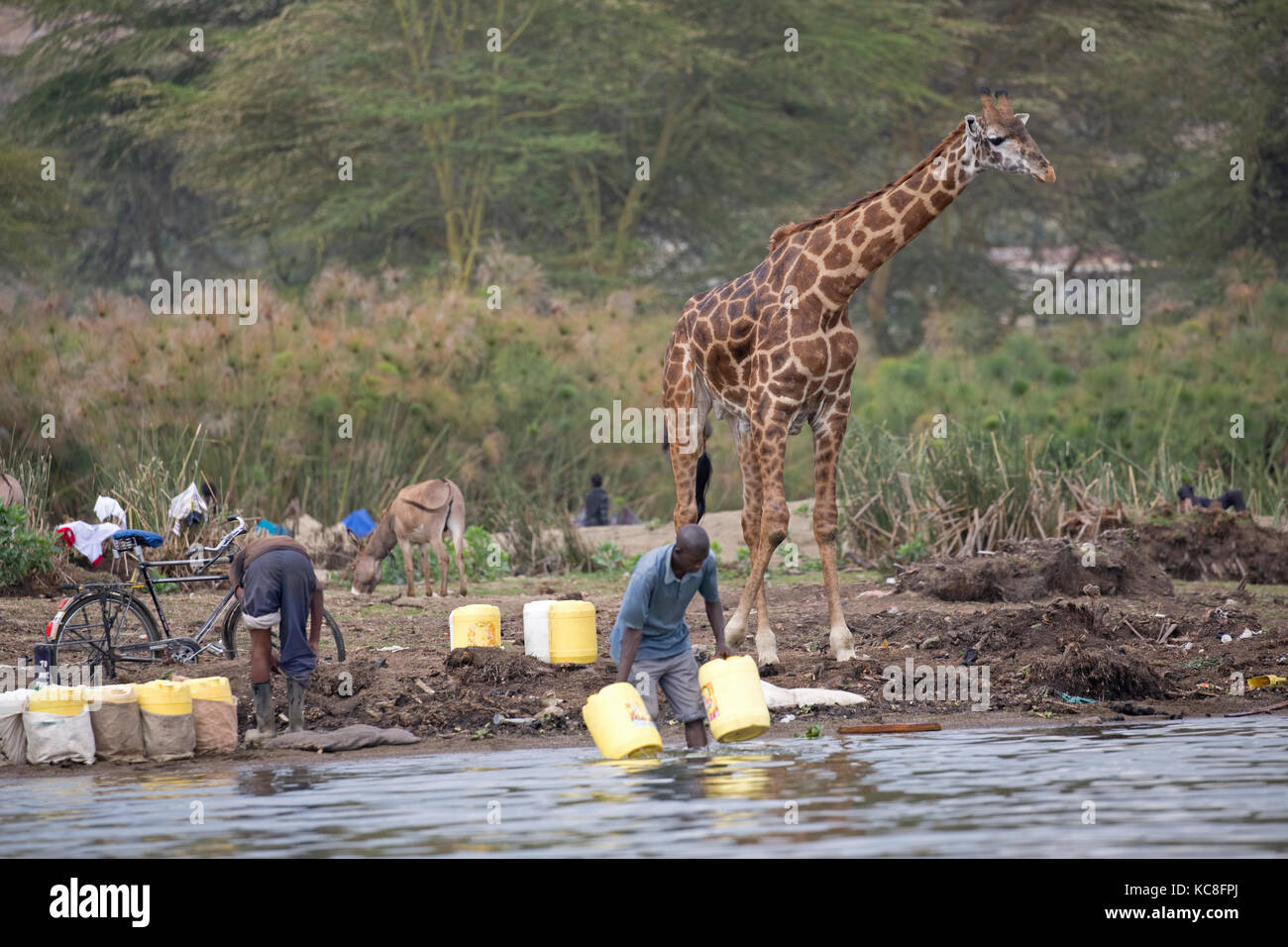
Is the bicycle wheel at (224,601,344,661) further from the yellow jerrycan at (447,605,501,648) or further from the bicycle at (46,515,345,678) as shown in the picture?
the yellow jerrycan at (447,605,501,648)

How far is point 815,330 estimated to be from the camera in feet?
42.8

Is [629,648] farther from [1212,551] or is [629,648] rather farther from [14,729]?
[1212,551]

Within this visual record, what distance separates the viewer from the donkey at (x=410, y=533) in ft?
58.7

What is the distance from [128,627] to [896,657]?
5.44 meters

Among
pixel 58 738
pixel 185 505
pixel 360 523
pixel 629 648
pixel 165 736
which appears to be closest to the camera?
pixel 629 648

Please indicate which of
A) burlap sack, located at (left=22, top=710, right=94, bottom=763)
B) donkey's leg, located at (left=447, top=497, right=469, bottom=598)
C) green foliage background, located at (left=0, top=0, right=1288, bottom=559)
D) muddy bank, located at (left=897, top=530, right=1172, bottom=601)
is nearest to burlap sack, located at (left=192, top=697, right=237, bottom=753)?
burlap sack, located at (left=22, top=710, right=94, bottom=763)

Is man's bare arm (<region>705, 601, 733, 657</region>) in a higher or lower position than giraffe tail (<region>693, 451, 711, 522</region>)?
lower

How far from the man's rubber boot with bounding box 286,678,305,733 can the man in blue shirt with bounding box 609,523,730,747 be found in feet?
7.23

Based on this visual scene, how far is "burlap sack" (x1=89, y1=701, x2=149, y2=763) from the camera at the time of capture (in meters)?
11.0

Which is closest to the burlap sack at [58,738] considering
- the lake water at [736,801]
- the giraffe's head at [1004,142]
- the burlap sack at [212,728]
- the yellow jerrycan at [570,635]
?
the lake water at [736,801]

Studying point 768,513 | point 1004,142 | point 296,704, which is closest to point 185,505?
point 296,704

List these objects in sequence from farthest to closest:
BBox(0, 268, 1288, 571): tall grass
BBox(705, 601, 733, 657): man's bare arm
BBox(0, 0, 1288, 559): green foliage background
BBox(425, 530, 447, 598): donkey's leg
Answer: BBox(0, 0, 1288, 559): green foliage background → BBox(0, 268, 1288, 571): tall grass → BBox(425, 530, 447, 598): donkey's leg → BBox(705, 601, 733, 657): man's bare arm

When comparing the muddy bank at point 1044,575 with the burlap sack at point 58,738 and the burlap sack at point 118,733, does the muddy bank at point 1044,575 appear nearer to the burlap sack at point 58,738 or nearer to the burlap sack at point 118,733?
the burlap sack at point 118,733
